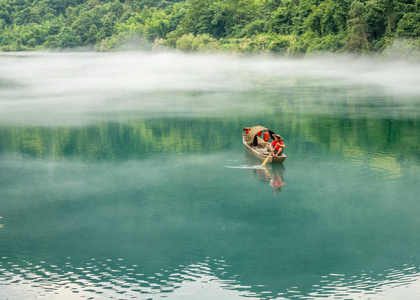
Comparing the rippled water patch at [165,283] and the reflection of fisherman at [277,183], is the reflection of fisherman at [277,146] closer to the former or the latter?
the reflection of fisherman at [277,183]

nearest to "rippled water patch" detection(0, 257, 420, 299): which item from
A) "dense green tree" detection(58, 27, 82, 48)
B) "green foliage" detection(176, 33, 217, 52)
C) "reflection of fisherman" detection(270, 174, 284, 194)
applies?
"reflection of fisherman" detection(270, 174, 284, 194)

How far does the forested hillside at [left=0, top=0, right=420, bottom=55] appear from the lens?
56.1 meters

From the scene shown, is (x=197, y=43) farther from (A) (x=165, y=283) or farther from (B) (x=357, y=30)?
(A) (x=165, y=283)

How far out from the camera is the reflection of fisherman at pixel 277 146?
18609mm

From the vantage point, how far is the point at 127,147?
22312 millimetres

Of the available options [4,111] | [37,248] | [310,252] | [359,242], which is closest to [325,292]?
[310,252]

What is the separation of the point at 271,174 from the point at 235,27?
3149 inches

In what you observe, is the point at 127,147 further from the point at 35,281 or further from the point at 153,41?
the point at 153,41

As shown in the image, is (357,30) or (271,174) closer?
(271,174)

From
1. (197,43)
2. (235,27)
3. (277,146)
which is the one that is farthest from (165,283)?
(197,43)

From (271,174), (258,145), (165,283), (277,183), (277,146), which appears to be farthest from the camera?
(258,145)

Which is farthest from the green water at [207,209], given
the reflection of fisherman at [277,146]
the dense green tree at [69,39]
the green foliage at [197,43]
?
the dense green tree at [69,39]

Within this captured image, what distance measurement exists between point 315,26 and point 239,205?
190 feet

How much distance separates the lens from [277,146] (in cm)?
1908
